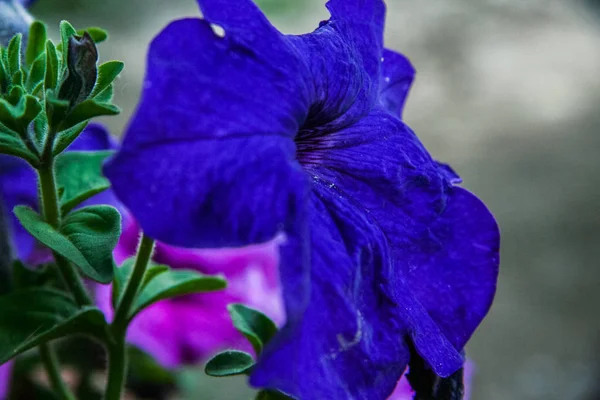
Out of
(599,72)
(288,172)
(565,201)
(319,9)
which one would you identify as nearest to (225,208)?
A: (288,172)

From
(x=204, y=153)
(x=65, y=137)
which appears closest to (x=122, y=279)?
(x=65, y=137)

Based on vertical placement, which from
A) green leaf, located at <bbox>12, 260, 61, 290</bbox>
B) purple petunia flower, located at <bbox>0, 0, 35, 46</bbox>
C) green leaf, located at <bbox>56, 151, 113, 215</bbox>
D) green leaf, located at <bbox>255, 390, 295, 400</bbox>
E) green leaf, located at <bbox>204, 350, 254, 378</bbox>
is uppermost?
purple petunia flower, located at <bbox>0, 0, 35, 46</bbox>

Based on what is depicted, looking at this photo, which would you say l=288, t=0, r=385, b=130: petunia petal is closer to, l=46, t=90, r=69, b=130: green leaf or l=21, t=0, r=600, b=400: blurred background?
l=46, t=90, r=69, b=130: green leaf

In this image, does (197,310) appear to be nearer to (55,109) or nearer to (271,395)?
(271,395)

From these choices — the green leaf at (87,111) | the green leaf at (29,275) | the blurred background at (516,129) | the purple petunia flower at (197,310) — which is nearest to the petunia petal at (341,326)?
the green leaf at (87,111)

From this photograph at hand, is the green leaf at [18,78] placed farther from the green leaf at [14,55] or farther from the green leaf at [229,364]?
the green leaf at [229,364]

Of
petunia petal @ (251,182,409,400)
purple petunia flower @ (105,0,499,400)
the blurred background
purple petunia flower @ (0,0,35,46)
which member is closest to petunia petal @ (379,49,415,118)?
purple petunia flower @ (105,0,499,400)

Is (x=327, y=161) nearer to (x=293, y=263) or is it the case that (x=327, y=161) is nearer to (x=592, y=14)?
(x=293, y=263)

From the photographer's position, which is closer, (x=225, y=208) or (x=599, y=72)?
(x=225, y=208)
